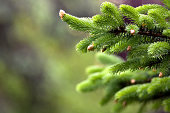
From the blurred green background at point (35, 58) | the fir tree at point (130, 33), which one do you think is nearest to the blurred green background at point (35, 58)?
the blurred green background at point (35, 58)

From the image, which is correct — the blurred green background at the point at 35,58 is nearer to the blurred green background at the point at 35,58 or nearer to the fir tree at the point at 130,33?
the blurred green background at the point at 35,58

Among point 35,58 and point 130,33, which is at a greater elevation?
point 35,58

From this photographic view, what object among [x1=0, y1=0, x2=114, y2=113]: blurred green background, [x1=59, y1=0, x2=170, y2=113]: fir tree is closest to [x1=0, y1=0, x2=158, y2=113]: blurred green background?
[x1=0, y1=0, x2=114, y2=113]: blurred green background

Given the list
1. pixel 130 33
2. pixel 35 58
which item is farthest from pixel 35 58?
pixel 130 33

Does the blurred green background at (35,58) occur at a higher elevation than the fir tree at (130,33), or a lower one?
higher

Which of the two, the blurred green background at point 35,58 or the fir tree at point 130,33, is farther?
the blurred green background at point 35,58

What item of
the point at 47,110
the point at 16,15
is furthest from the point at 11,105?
the point at 16,15

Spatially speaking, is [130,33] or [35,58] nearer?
[130,33]

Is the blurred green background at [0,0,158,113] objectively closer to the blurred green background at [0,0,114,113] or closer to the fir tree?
the blurred green background at [0,0,114,113]

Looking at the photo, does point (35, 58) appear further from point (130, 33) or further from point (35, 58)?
point (130, 33)
